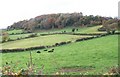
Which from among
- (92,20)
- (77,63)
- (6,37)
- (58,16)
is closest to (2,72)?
(77,63)

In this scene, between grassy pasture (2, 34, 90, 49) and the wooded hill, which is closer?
grassy pasture (2, 34, 90, 49)

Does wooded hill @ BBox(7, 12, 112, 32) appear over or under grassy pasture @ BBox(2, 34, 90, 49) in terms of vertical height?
over

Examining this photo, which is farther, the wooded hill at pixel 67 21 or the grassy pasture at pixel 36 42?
the wooded hill at pixel 67 21

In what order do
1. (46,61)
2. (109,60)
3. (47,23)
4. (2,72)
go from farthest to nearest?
(47,23), (46,61), (109,60), (2,72)

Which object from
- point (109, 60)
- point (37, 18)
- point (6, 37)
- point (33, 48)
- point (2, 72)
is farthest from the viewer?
point (37, 18)

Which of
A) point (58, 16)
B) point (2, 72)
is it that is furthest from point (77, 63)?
point (58, 16)

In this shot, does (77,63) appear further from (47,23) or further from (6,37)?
(47,23)

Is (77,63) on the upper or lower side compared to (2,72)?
lower

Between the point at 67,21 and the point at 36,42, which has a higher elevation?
the point at 67,21

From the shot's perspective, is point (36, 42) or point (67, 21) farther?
point (67, 21)

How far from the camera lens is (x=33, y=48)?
55844mm

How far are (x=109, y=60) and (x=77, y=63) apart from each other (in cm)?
361

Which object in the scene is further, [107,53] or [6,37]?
[6,37]

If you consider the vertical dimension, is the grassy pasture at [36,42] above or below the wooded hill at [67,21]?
below
